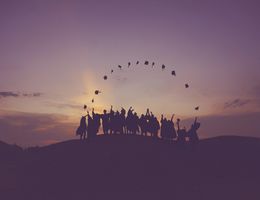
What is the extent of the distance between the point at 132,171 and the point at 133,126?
5.97 meters

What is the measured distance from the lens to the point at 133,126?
3488 centimetres

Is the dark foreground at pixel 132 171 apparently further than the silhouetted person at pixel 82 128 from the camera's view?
No

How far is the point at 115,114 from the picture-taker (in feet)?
112

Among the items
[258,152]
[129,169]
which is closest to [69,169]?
[129,169]

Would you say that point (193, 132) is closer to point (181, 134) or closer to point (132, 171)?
point (181, 134)

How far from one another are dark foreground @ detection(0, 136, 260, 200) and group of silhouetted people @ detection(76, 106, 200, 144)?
2.33 ft

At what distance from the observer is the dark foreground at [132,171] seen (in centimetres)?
2583

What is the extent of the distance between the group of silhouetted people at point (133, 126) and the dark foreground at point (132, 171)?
0.71 metres

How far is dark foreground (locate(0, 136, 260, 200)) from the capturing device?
1017 inches

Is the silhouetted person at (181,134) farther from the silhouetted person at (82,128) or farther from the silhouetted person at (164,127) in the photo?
the silhouetted person at (82,128)

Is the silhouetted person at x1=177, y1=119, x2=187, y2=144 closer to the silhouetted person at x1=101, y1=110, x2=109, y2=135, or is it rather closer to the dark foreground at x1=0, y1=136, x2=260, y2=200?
the dark foreground at x1=0, y1=136, x2=260, y2=200

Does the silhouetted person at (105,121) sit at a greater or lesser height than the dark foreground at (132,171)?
greater

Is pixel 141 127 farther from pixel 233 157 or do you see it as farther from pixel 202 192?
pixel 202 192

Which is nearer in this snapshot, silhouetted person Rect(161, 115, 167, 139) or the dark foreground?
the dark foreground
